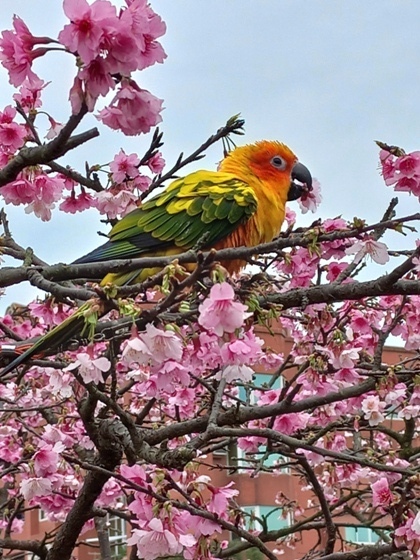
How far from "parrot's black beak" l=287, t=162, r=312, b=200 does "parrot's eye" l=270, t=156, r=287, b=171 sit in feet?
0.20

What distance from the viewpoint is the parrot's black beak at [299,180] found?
3678 mm

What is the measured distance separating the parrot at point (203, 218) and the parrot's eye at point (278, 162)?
11cm

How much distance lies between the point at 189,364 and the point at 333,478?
74.6 inches

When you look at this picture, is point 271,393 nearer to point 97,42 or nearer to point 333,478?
point 333,478

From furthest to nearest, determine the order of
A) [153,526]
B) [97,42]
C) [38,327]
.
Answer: [38,327] → [153,526] → [97,42]

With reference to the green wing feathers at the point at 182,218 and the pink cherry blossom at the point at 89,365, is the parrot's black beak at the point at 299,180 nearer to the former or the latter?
the green wing feathers at the point at 182,218

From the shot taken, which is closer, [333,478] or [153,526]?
[153,526]

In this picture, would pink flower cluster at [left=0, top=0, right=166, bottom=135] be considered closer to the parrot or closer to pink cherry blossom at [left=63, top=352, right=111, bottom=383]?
pink cherry blossom at [left=63, top=352, right=111, bottom=383]

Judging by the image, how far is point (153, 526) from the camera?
77.0 inches

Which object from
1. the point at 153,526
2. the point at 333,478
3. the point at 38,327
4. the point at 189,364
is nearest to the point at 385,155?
the point at 189,364

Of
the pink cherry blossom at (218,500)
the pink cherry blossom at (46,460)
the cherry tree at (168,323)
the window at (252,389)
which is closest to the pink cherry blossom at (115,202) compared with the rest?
the cherry tree at (168,323)

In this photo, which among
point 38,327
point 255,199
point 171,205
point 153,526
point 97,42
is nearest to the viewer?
point 97,42

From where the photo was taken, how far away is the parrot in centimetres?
284

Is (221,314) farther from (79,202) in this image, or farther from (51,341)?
(79,202)
